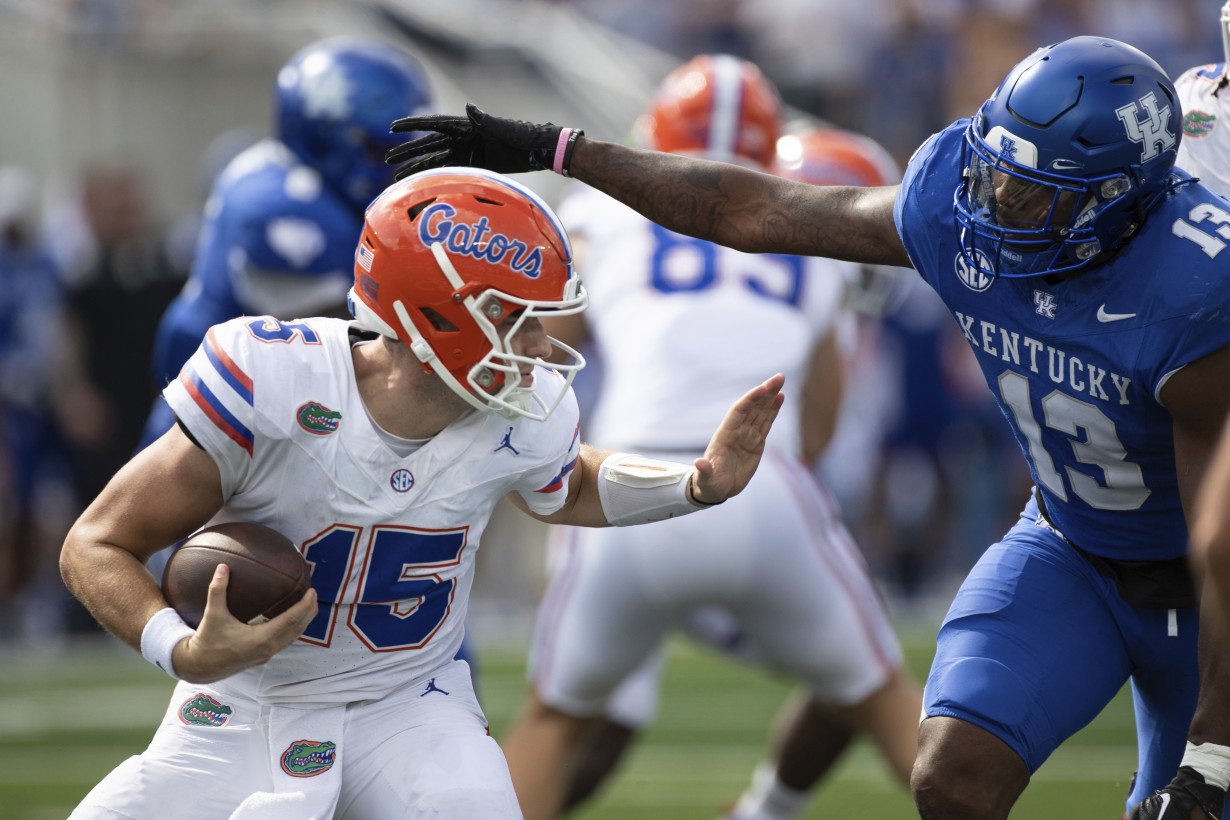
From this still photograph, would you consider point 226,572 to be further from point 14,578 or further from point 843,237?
point 14,578

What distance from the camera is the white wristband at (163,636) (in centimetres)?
304

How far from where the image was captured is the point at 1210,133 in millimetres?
3953

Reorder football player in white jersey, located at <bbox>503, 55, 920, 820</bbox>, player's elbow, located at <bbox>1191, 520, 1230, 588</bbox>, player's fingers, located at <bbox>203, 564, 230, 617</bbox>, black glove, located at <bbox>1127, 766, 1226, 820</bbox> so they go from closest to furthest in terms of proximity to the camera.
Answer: player's elbow, located at <bbox>1191, 520, 1230, 588</bbox> → player's fingers, located at <bbox>203, 564, 230, 617</bbox> → black glove, located at <bbox>1127, 766, 1226, 820</bbox> → football player in white jersey, located at <bbox>503, 55, 920, 820</bbox>

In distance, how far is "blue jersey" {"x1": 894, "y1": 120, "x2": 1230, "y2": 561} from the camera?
3236 mm

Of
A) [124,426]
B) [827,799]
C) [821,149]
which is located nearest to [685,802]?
[827,799]

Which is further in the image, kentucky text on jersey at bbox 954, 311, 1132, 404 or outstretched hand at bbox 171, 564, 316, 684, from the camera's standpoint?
kentucky text on jersey at bbox 954, 311, 1132, 404

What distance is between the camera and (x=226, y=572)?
118 inches

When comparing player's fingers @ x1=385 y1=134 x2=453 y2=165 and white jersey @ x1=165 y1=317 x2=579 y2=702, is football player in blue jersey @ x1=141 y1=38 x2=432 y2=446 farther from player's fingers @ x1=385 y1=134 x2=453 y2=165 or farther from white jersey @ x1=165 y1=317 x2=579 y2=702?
white jersey @ x1=165 y1=317 x2=579 y2=702

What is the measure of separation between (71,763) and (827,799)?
284cm

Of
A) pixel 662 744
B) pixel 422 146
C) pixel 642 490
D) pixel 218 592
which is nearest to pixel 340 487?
pixel 218 592

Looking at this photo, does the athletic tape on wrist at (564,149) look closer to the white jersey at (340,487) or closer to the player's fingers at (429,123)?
the player's fingers at (429,123)

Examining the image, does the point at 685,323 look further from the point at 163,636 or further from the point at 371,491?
the point at 163,636

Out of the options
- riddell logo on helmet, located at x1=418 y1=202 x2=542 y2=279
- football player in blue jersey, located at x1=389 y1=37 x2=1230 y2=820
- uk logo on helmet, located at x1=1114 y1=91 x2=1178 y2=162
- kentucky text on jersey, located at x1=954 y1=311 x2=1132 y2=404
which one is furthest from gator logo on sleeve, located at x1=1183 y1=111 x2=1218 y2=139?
riddell logo on helmet, located at x1=418 y1=202 x2=542 y2=279

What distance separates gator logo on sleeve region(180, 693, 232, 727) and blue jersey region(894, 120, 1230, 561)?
5.34 ft
